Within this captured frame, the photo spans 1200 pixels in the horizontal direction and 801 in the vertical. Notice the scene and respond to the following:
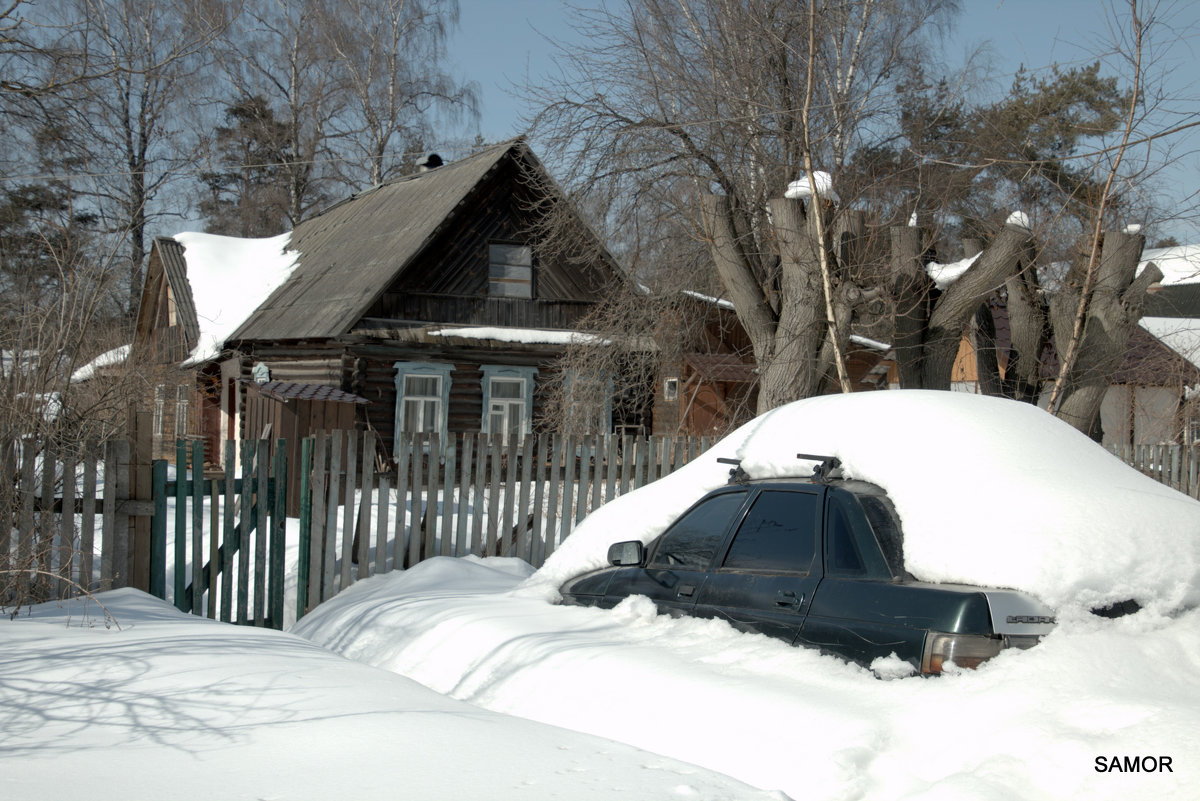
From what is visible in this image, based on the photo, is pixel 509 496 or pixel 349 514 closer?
pixel 349 514

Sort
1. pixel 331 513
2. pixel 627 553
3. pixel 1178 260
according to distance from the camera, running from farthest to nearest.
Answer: pixel 1178 260 < pixel 331 513 < pixel 627 553

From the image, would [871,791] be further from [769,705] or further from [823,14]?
[823,14]

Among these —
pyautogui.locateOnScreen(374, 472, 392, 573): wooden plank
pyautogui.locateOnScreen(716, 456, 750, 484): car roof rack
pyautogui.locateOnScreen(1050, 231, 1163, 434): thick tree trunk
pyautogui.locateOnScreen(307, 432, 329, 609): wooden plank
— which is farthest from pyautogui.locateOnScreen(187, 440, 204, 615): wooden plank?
pyautogui.locateOnScreen(1050, 231, 1163, 434): thick tree trunk

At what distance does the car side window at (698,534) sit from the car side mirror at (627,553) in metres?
0.09

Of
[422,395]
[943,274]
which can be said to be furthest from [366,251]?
[943,274]

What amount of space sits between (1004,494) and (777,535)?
1.08 meters

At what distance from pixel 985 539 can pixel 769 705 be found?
111 cm

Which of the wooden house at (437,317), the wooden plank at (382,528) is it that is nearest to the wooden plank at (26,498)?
the wooden plank at (382,528)

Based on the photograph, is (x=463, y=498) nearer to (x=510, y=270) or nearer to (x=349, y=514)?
(x=349, y=514)

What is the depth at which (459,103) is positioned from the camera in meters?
36.7

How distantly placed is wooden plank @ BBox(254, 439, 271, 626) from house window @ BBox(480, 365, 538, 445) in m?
13.2

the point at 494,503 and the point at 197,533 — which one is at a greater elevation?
the point at 494,503

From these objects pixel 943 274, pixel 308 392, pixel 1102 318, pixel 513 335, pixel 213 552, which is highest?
pixel 943 274

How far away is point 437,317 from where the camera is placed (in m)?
20.7
